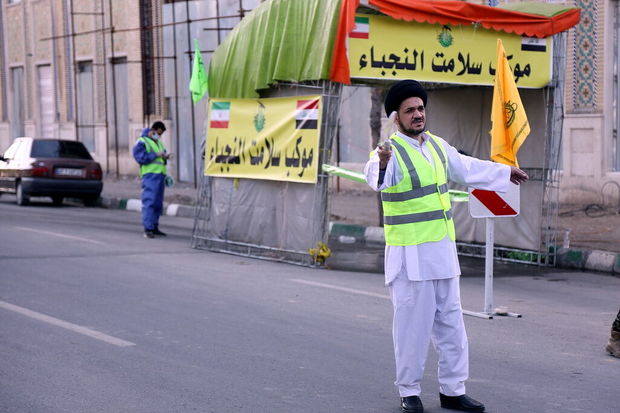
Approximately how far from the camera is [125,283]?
416 inches

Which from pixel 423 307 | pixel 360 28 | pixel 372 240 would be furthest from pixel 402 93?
pixel 372 240

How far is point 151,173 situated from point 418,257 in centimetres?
1033

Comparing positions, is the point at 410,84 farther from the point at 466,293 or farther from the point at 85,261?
the point at 85,261

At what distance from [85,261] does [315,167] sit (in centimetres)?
305

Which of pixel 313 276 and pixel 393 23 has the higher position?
pixel 393 23

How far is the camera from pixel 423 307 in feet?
18.4

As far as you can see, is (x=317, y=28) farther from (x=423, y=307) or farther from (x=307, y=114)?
(x=423, y=307)

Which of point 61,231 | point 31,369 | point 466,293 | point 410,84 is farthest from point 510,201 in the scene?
point 61,231

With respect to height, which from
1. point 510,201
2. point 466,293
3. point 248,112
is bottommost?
point 466,293

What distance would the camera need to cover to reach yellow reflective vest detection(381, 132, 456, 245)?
5.64 metres

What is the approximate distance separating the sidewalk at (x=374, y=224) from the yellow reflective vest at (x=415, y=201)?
261 inches

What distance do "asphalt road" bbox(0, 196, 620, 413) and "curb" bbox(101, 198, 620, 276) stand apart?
0.40 m

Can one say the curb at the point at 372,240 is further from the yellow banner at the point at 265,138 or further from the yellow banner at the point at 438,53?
the yellow banner at the point at 438,53

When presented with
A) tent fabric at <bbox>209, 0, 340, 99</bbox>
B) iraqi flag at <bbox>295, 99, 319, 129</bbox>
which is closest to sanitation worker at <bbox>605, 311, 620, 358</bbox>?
tent fabric at <bbox>209, 0, 340, 99</bbox>
